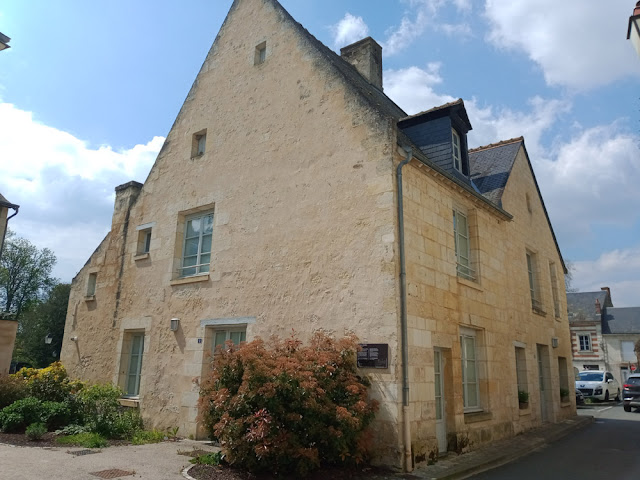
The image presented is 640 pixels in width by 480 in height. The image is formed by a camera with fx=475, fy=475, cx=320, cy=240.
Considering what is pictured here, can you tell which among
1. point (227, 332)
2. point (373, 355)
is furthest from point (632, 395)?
point (227, 332)

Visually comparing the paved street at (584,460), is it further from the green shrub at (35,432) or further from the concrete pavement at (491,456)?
the green shrub at (35,432)

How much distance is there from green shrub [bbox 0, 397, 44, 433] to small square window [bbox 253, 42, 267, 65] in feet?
25.0

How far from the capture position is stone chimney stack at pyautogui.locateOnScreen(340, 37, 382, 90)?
497 inches

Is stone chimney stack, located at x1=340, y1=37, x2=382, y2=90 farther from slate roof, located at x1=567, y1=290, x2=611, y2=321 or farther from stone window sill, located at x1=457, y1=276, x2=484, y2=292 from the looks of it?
slate roof, located at x1=567, y1=290, x2=611, y2=321

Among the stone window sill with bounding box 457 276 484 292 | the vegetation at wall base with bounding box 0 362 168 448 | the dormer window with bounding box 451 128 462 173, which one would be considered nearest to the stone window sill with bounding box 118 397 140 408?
the vegetation at wall base with bounding box 0 362 168 448

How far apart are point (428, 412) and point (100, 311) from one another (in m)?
7.87

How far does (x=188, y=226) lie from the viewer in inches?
400

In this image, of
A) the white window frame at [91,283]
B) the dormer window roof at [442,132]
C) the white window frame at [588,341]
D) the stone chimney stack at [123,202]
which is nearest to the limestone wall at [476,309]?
the dormer window roof at [442,132]

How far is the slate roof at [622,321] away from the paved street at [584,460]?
27.3 meters

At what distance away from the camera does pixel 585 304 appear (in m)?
36.9

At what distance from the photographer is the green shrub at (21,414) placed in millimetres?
7852

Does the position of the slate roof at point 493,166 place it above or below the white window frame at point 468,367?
above

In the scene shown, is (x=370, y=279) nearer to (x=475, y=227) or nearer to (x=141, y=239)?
(x=475, y=227)

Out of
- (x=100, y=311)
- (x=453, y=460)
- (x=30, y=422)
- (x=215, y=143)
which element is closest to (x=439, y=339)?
(x=453, y=460)
